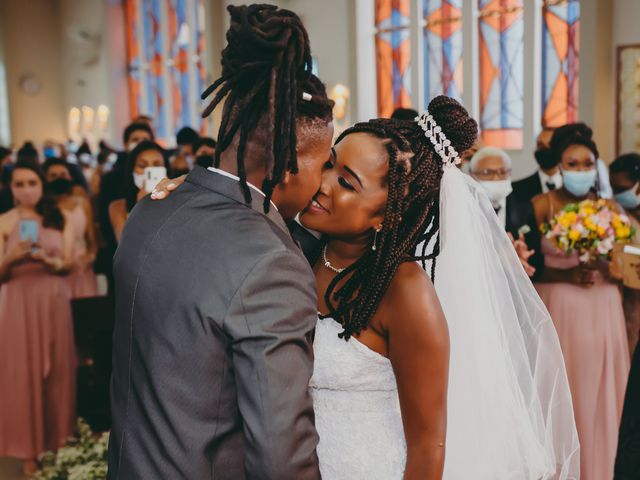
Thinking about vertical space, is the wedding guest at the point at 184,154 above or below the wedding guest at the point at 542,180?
above

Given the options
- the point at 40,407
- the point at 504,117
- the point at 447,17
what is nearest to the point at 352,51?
the point at 447,17

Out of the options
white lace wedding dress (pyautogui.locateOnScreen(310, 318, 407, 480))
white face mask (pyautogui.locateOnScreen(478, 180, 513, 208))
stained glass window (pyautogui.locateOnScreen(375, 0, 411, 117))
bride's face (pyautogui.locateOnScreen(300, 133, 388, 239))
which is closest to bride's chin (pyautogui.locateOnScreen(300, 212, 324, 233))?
bride's face (pyautogui.locateOnScreen(300, 133, 388, 239))

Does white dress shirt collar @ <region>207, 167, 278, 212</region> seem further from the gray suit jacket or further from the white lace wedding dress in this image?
the white lace wedding dress

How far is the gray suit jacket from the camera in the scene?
55.9 inches

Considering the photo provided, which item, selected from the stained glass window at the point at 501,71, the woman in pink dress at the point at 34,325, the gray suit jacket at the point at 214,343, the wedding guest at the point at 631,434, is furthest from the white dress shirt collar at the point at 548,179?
the gray suit jacket at the point at 214,343

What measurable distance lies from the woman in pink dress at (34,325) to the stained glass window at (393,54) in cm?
744

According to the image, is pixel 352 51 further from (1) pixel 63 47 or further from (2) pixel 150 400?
(1) pixel 63 47

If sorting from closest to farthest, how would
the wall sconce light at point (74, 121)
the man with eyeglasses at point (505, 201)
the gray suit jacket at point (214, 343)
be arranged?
the gray suit jacket at point (214, 343) → the man with eyeglasses at point (505, 201) → the wall sconce light at point (74, 121)

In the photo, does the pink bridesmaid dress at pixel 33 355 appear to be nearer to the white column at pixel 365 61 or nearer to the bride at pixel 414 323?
the bride at pixel 414 323

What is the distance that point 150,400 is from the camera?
154cm

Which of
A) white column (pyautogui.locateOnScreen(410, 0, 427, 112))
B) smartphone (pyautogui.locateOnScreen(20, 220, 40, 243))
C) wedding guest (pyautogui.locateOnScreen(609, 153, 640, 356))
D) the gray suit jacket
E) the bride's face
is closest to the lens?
the gray suit jacket

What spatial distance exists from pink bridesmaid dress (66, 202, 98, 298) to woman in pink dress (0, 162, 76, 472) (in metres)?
0.37

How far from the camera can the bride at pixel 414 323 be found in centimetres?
191

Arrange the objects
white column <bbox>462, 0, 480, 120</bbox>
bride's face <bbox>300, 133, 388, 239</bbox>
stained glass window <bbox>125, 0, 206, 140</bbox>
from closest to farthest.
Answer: bride's face <bbox>300, 133, 388, 239</bbox>, white column <bbox>462, 0, 480, 120</bbox>, stained glass window <bbox>125, 0, 206, 140</bbox>
